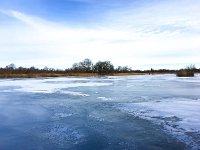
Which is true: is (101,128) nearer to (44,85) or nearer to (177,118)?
(177,118)

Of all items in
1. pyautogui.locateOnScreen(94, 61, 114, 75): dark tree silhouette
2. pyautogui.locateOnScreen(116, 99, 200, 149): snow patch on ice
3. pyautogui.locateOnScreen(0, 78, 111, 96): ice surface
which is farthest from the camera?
pyautogui.locateOnScreen(94, 61, 114, 75): dark tree silhouette

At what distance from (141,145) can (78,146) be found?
3.42 feet

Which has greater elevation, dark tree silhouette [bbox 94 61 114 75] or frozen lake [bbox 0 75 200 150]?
dark tree silhouette [bbox 94 61 114 75]

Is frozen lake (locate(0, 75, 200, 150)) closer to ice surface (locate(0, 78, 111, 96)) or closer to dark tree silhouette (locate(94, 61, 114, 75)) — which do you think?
ice surface (locate(0, 78, 111, 96))

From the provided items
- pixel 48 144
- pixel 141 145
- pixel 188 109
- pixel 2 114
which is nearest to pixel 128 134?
pixel 141 145

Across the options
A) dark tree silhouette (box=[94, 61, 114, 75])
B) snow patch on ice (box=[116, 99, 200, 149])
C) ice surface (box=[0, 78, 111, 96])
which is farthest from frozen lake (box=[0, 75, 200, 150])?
dark tree silhouette (box=[94, 61, 114, 75])

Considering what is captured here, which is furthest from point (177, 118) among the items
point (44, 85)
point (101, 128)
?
point (44, 85)

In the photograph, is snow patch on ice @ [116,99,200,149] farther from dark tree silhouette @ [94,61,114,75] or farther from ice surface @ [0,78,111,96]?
dark tree silhouette @ [94,61,114,75]

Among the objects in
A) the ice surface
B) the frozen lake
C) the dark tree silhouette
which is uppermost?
the dark tree silhouette

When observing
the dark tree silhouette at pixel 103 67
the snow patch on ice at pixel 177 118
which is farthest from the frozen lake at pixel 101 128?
the dark tree silhouette at pixel 103 67

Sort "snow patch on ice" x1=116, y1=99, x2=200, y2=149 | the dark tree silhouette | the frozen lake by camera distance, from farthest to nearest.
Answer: the dark tree silhouette < "snow patch on ice" x1=116, y1=99, x2=200, y2=149 < the frozen lake

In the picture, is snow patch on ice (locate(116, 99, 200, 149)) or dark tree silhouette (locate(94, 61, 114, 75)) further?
dark tree silhouette (locate(94, 61, 114, 75))

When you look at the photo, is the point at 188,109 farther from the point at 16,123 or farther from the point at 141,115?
the point at 16,123

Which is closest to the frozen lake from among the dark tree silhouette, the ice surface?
the ice surface
